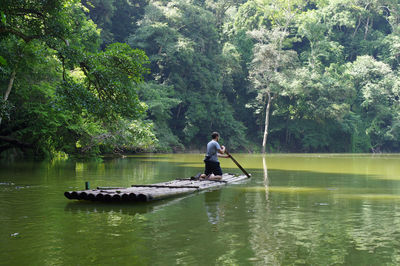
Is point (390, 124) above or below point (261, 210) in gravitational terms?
above

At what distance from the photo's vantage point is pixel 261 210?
8852 millimetres

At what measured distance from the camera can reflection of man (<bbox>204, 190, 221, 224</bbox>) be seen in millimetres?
7996

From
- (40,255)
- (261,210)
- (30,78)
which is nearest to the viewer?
(40,255)

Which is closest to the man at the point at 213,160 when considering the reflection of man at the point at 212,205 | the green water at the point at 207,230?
the reflection of man at the point at 212,205

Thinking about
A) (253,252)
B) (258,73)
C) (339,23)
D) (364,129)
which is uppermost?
(339,23)

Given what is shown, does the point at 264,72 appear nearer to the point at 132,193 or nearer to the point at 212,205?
the point at 212,205

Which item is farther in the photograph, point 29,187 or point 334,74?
point 334,74

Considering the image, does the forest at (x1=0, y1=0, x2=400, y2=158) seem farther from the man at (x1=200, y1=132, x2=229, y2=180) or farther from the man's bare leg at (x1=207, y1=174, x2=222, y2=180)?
the man's bare leg at (x1=207, y1=174, x2=222, y2=180)

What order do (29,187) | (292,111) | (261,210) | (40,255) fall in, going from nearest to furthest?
(40,255)
(261,210)
(29,187)
(292,111)

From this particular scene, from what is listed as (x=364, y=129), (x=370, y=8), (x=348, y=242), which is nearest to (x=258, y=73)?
(x=364, y=129)

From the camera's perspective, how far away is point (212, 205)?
31.7 ft

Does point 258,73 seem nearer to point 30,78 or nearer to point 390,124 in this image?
point 390,124

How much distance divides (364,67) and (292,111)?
9.55 m

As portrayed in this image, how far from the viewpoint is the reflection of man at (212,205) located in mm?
7996
